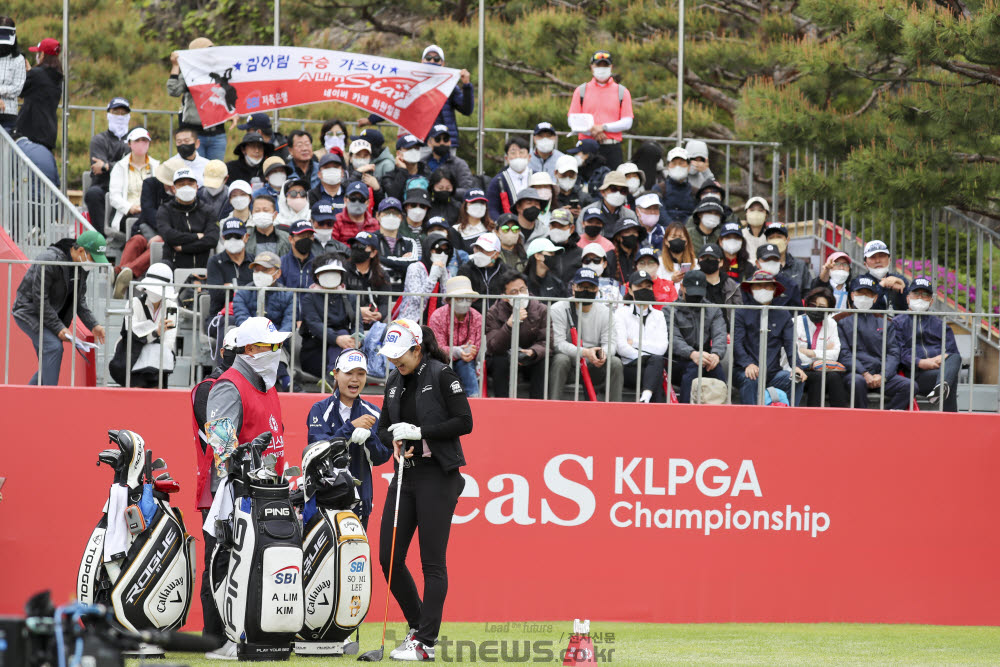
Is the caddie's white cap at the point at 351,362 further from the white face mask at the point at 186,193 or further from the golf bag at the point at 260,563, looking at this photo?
the white face mask at the point at 186,193

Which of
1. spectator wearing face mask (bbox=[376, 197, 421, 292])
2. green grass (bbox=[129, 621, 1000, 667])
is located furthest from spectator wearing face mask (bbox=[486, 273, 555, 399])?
spectator wearing face mask (bbox=[376, 197, 421, 292])

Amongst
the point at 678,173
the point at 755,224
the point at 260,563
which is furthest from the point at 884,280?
the point at 260,563

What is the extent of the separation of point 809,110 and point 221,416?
26.4 ft

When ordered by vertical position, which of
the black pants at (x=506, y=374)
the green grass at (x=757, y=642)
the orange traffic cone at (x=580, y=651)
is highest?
the black pants at (x=506, y=374)

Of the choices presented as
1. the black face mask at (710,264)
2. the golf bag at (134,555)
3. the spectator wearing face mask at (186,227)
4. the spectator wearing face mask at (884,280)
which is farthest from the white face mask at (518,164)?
the golf bag at (134,555)

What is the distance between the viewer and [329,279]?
12.5 meters

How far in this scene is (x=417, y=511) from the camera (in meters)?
8.85

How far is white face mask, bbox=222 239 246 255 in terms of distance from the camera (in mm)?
13039

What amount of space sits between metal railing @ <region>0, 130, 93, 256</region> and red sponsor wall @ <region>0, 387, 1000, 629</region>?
2.28 metres

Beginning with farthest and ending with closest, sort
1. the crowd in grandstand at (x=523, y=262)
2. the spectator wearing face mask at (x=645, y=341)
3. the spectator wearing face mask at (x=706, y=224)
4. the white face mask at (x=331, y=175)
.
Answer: the spectator wearing face mask at (x=706, y=224) < the white face mask at (x=331, y=175) < the spectator wearing face mask at (x=645, y=341) < the crowd in grandstand at (x=523, y=262)

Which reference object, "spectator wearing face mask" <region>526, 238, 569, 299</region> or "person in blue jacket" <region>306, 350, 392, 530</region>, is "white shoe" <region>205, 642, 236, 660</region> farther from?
"spectator wearing face mask" <region>526, 238, 569, 299</region>

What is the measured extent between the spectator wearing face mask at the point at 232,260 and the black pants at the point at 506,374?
2536mm

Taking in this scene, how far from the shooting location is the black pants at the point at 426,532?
8.71m

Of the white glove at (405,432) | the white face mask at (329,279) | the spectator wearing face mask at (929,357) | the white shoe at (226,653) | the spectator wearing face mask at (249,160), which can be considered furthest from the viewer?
the spectator wearing face mask at (249,160)
